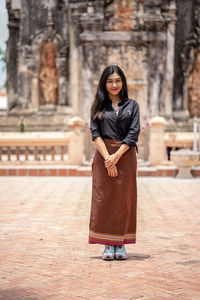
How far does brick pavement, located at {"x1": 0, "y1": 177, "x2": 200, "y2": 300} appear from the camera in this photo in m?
3.89

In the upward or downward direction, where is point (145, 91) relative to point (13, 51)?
downward

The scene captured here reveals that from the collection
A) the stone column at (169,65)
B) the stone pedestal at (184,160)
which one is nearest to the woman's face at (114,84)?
the stone pedestal at (184,160)

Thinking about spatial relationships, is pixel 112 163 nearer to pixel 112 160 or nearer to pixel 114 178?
pixel 112 160

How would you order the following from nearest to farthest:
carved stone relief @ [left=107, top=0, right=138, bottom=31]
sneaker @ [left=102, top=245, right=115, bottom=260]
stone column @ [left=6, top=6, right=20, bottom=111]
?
sneaker @ [left=102, top=245, right=115, bottom=260] → carved stone relief @ [left=107, top=0, right=138, bottom=31] → stone column @ [left=6, top=6, right=20, bottom=111]

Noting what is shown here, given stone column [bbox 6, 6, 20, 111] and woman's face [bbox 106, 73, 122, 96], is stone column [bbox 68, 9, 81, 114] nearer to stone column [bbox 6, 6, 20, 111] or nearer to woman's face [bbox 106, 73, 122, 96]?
stone column [bbox 6, 6, 20, 111]

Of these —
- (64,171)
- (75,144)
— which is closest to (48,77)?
(75,144)

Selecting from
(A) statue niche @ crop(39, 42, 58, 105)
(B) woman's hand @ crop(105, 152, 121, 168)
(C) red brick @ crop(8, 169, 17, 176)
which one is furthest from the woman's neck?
(A) statue niche @ crop(39, 42, 58, 105)

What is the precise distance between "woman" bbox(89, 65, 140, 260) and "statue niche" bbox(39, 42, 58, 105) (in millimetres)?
17493

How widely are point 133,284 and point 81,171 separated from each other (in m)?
9.42

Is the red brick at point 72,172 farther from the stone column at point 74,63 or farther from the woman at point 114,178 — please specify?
the woman at point 114,178

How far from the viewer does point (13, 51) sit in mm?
23203

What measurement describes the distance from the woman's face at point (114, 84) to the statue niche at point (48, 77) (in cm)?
1738

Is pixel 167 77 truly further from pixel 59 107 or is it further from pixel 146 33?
pixel 59 107

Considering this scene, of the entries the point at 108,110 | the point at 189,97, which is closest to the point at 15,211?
the point at 108,110
